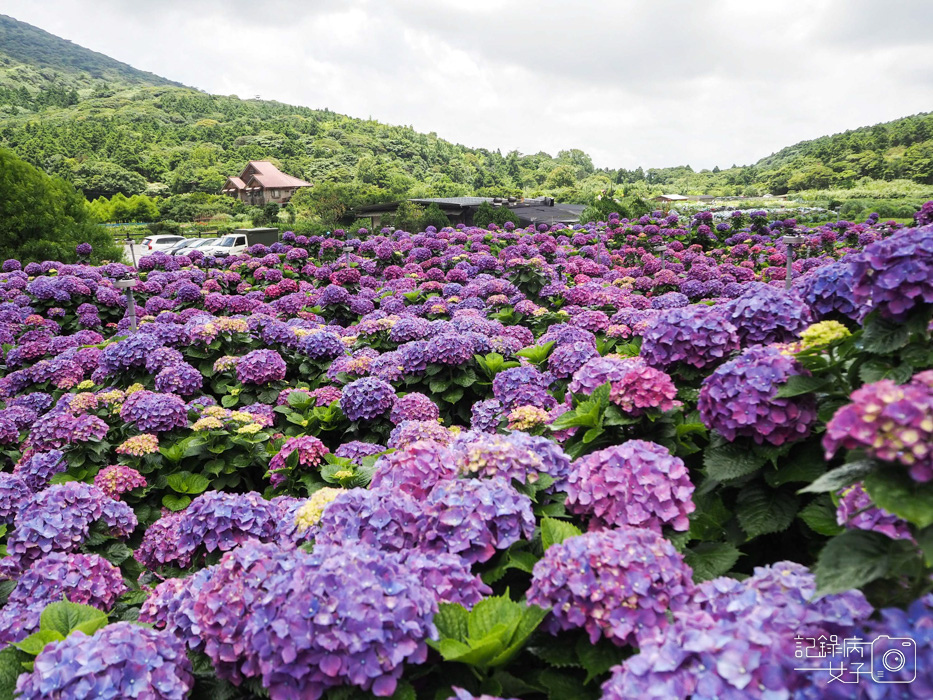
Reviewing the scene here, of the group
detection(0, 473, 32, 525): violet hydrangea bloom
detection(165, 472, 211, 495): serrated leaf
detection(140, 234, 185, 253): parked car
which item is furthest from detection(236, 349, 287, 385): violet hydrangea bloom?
detection(140, 234, 185, 253): parked car

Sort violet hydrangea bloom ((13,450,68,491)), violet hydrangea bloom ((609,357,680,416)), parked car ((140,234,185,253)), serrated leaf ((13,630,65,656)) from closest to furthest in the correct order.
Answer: serrated leaf ((13,630,65,656)) → violet hydrangea bloom ((609,357,680,416)) → violet hydrangea bloom ((13,450,68,491)) → parked car ((140,234,185,253))

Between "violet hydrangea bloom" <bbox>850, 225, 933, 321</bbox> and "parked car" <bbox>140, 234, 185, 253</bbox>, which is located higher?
"violet hydrangea bloom" <bbox>850, 225, 933, 321</bbox>

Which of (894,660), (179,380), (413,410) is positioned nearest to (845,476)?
(894,660)

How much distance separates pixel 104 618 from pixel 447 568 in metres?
1.16

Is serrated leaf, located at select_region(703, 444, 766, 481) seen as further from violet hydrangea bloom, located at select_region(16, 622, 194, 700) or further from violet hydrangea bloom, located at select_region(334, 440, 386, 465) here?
violet hydrangea bloom, located at select_region(334, 440, 386, 465)

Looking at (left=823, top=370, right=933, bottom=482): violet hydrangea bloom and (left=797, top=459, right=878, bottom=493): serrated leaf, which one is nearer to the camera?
(left=823, top=370, right=933, bottom=482): violet hydrangea bloom

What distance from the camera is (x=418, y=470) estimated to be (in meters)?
1.97

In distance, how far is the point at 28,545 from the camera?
2.64 m

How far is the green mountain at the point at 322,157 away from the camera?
56.9m

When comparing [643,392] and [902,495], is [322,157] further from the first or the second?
[902,495]

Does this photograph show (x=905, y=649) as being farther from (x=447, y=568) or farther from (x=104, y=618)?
(x=104, y=618)

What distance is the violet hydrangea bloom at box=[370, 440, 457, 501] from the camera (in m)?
1.94

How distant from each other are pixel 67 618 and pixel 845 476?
222 centimetres

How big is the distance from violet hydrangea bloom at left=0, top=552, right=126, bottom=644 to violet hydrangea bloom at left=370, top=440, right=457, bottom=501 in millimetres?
1384
